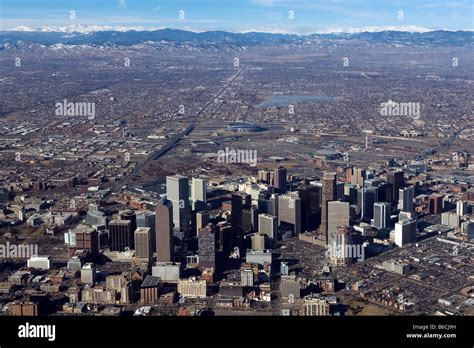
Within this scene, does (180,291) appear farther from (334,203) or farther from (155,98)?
(155,98)

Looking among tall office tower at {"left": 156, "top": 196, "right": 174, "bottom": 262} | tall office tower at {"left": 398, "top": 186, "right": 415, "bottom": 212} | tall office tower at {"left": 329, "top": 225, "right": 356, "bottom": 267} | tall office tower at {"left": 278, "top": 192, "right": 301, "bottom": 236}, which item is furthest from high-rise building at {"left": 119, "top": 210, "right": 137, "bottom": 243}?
tall office tower at {"left": 398, "top": 186, "right": 415, "bottom": 212}

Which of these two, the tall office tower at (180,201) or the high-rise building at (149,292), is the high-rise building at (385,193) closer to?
the tall office tower at (180,201)

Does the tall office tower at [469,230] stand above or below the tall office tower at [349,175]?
below

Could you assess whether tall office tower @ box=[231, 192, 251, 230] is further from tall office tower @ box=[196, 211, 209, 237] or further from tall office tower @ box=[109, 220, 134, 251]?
tall office tower @ box=[109, 220, 134, 251]

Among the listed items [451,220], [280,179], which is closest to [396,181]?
[451,220]

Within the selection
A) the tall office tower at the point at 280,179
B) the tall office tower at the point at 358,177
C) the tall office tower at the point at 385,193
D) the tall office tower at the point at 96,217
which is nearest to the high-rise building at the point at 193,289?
the tall office tower at the point at 96,217
